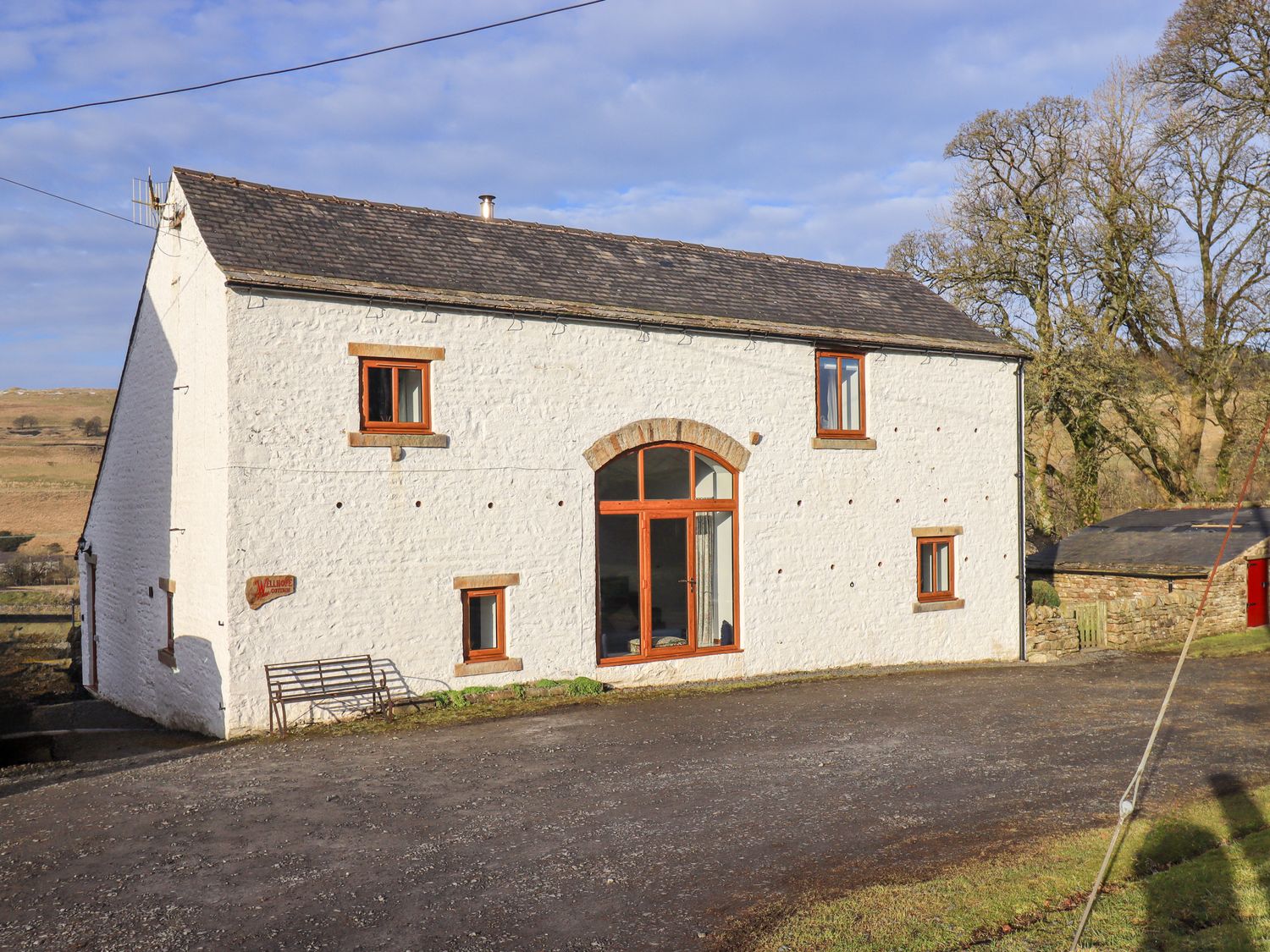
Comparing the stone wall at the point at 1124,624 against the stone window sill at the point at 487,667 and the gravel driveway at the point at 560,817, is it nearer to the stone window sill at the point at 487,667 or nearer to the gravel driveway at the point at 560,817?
the gravel driveway at the point at 560,817

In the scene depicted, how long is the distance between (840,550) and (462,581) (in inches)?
256

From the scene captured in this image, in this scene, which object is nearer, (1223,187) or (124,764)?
(124,764)

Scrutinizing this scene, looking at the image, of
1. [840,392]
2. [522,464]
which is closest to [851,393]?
[840,392]

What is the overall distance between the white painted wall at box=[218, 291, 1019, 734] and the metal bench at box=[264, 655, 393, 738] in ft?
0.52

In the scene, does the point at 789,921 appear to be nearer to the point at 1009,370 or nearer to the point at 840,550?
the point at 840,550

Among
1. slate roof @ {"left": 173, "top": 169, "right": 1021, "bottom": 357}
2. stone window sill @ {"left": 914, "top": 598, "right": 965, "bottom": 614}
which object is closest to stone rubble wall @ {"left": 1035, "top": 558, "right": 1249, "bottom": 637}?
stone window sill @ {"left": 914, "top": 598, "right": 965, "bottom": 614}

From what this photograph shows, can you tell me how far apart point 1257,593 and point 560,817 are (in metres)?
21.2

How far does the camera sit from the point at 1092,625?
20.5 meters

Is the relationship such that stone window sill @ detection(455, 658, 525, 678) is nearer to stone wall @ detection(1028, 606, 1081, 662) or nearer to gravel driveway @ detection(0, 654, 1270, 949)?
gravel driveway @ detection(0, 654, 1270, 949)

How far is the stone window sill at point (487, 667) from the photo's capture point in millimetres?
13148

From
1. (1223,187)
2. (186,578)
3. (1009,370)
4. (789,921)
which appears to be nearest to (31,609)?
(186,578)

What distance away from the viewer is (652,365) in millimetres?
15000

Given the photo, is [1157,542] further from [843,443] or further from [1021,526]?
[843,443]

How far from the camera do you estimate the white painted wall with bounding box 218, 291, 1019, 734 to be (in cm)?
1221
